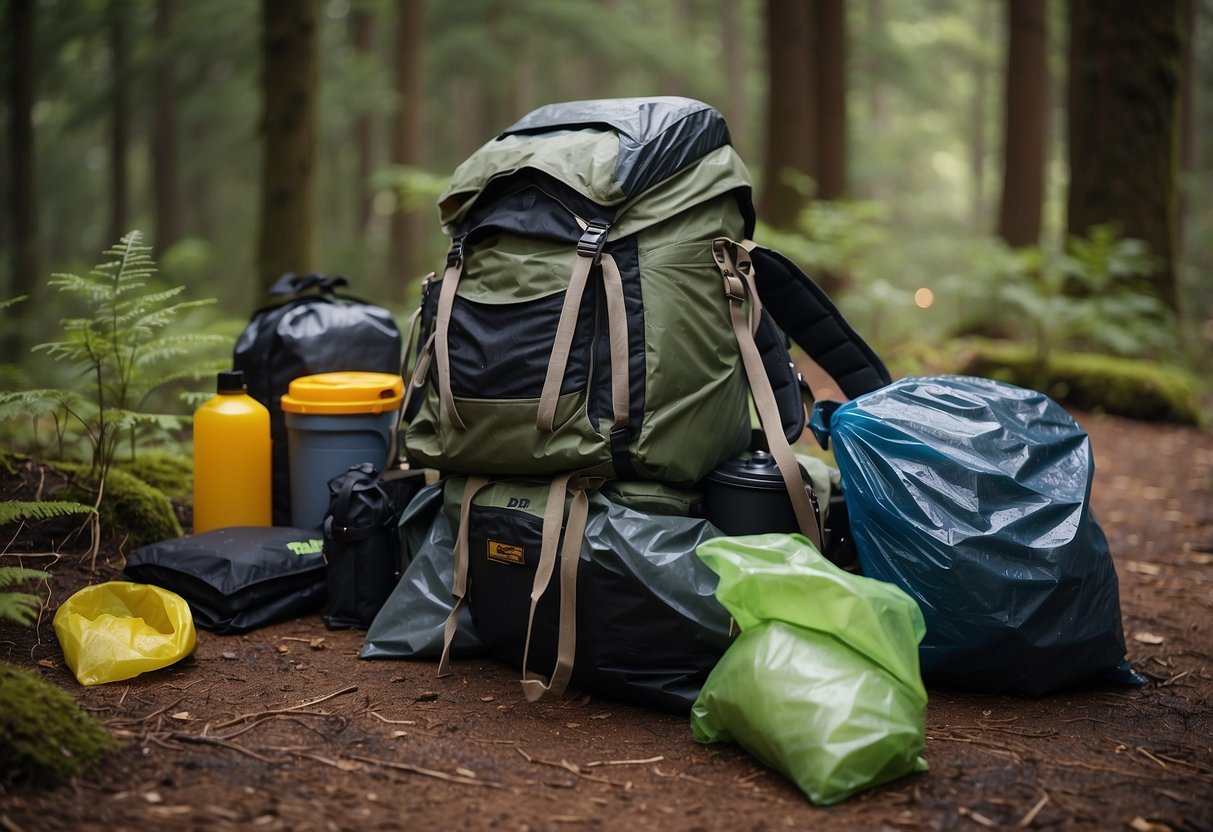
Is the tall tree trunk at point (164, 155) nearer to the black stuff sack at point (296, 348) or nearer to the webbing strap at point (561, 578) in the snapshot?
the black stuff sack at point (296, 348)

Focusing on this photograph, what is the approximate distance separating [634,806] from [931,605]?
113cm

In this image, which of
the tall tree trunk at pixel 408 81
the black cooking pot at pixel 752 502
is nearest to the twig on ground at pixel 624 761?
the black cooking pot at pixel 752 502

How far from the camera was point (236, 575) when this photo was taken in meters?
3.28

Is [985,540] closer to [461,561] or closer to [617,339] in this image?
[617,339]

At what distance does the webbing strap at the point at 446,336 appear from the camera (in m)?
2.95

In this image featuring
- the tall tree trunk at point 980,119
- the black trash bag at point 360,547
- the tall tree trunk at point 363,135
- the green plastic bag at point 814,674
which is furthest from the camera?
the tall tree trunk at point 980,119

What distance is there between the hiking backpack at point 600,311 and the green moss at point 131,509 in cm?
131

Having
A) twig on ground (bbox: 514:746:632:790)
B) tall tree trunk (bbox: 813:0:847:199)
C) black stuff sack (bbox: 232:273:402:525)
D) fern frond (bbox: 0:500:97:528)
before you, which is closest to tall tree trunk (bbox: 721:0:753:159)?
tall tree trunk (bbox: 813:0:847:199)

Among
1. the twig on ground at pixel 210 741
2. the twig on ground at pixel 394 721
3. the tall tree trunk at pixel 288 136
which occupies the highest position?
the tall tree trunk at pixel 288 136

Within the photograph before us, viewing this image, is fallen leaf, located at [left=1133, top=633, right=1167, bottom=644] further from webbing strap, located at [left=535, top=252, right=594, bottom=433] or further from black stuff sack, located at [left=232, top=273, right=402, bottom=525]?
black stuff sack, located at [left=232, top=273, right=402, bottom=525]

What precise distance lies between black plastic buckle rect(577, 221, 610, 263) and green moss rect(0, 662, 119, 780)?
179cm

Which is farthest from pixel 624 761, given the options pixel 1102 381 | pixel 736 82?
pixel 736 82

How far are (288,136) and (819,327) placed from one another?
4199 millimetres

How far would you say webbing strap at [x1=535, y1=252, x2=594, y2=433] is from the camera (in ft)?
9.14
